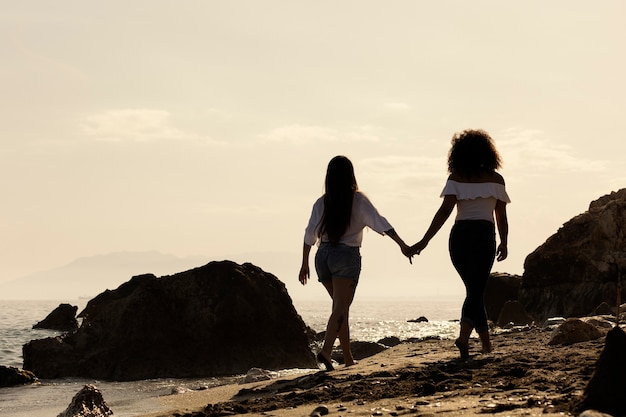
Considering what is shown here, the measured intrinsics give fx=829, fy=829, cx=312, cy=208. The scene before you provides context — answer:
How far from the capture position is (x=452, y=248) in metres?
9.18

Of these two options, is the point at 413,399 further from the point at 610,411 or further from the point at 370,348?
the point at 370,348

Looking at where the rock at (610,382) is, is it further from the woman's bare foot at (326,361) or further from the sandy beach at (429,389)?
the woman's bare foot at (326,361)

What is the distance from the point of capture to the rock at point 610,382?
16.5 ft

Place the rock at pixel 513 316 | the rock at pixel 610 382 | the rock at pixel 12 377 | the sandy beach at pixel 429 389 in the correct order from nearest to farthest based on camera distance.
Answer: the rock at pixel 610 382 → the sandy beach at pixel 429 389 → the rock at pixel 12 377 → the rock at pixel 513 316

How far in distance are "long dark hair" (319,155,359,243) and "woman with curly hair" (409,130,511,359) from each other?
971 millimetres

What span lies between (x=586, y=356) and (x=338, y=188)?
3.24 m

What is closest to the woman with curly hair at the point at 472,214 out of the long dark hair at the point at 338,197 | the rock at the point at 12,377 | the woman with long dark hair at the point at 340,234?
the woman with long dark hair at the point at 340,234

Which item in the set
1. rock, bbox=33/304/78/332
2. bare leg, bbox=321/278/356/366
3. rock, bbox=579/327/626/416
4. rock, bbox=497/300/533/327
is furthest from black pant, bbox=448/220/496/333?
rock, bbox=33/304/78/332

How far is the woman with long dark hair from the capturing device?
9414 millimetres

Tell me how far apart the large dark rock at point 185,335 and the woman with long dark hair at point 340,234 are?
6.02 meters

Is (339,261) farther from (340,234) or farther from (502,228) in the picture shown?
(502,228)

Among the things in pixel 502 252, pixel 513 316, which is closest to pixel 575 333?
pixel 502 252

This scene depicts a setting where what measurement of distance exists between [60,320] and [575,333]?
29857 millimetres

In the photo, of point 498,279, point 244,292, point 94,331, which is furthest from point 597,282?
point 94,331
